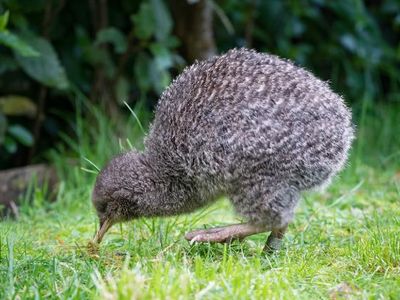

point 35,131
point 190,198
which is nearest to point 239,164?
point 190,198

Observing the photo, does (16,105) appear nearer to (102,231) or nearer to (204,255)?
(102,231)

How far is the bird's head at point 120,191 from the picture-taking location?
15.1 ft

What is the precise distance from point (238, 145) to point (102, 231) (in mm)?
1029

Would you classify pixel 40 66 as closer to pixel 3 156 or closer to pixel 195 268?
pixel 3 156

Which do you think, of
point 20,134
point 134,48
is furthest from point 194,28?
point 20,134

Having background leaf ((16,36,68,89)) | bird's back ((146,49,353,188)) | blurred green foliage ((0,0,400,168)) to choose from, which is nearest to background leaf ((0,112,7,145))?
blurred green foliage ((0,0,400,168))

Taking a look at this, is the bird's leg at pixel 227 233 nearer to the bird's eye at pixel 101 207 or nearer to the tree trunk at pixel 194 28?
the bird's eye at pixel 101 207

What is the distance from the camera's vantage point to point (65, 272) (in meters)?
3.85

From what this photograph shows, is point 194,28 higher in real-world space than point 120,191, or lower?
higher

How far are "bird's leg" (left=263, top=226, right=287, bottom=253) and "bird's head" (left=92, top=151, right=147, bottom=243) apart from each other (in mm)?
A: 786

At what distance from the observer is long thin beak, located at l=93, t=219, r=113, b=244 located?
4.55 m

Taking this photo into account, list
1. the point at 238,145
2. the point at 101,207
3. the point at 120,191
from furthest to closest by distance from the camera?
the point at 101,207 → the point at 120,191 → the point at 238,145

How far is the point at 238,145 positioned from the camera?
420 centimetres

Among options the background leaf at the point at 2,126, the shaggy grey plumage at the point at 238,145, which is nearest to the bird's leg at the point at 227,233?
the shaggy grey plumage at the point at 238,145
